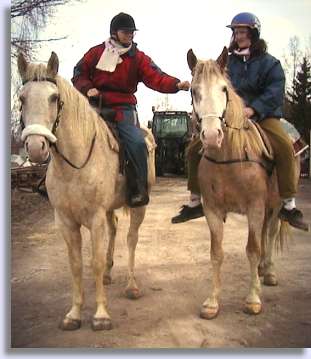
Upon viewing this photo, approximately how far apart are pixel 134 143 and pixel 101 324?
95 centimetres

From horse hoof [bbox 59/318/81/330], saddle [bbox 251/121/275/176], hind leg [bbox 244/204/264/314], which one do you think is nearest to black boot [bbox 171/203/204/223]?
hind leg [bbox 244/204/264/314]

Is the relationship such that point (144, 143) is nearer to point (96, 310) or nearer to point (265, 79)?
point (265, 79)

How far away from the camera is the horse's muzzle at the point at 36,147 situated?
194 cm

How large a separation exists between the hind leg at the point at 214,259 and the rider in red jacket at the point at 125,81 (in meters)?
0.40

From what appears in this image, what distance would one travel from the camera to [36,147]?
1.94 metres

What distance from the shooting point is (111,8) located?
2.57 meters

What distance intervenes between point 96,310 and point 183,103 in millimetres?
1199

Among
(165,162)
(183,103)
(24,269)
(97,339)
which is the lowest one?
(97,339)

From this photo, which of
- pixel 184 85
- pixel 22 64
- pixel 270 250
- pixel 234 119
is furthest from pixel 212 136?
pixel 270 250

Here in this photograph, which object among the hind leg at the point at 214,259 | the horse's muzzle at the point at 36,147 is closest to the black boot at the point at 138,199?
the hind leg at the point at 214,259

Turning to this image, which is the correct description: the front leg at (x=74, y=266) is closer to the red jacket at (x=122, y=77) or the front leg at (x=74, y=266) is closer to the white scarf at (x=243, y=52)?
the red jacket at (x=122, y=77)

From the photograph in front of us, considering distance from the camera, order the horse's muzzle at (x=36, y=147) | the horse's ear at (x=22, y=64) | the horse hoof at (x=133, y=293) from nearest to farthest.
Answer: the horse's muzzle at (x=36, y=147) < the horse's ear at (x=22, y=64) < the horse hoof at (x=133, y=293)

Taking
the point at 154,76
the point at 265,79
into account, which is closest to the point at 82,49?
the point at 154,76

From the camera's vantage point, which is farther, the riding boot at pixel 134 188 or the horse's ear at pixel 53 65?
the riding boot at pixel 134 188
